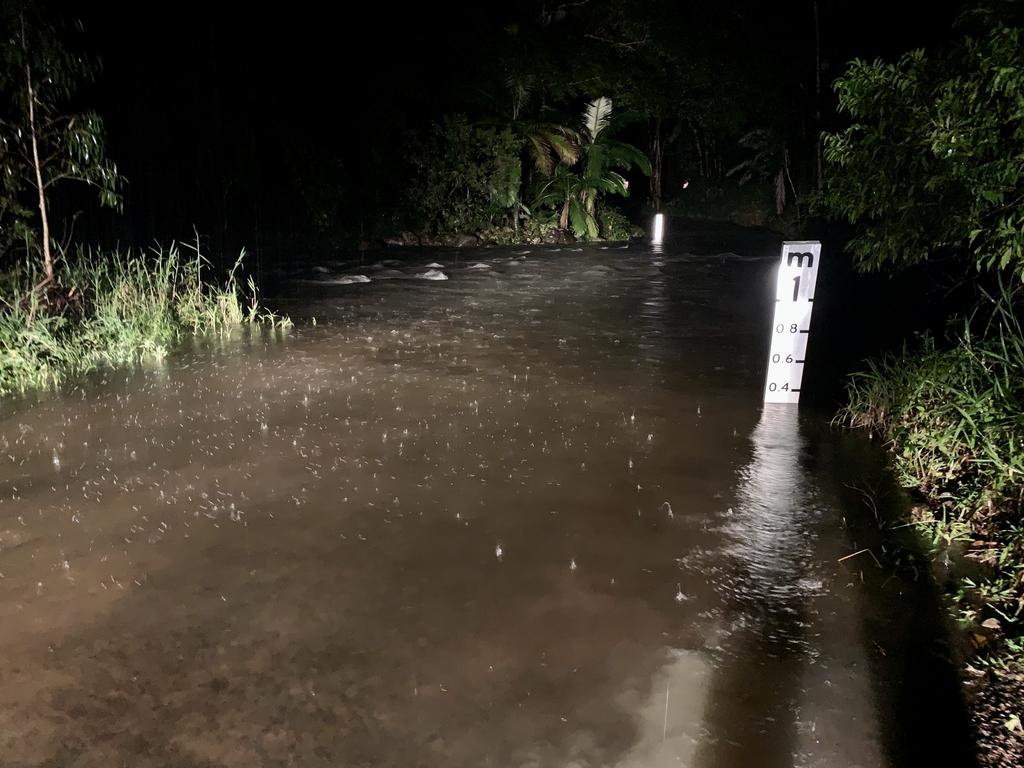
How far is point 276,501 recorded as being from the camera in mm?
4316

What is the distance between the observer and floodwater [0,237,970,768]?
2.60 m

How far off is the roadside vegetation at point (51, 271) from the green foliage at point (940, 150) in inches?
250

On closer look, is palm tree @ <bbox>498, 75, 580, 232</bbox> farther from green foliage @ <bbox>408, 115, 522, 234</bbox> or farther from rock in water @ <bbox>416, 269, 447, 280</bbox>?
rock in water @ <bbox>416, 269, 447, 280</bbox>

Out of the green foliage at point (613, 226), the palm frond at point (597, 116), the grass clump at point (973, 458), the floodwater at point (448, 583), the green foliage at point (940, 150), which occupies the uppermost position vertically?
the palm frond at point (597, 116)

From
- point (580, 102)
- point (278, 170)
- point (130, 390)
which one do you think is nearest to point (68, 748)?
point (130, 390)

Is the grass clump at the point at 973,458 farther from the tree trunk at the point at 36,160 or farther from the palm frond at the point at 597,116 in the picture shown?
the palm frond at the point at 597,116

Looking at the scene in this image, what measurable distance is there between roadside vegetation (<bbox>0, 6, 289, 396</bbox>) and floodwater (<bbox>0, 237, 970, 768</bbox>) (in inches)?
31.1

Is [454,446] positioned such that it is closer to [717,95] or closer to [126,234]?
[126,234]

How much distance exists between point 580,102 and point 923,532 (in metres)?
20.4

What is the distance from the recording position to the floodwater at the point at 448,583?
2596 millimetres

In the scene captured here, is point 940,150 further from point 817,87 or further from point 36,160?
point 817,87

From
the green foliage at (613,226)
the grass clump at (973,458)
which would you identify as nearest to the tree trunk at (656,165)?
the green foliage at (613,226)

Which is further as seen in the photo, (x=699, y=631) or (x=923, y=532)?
(x=923, y=532)

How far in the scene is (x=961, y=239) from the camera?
15.0ft
